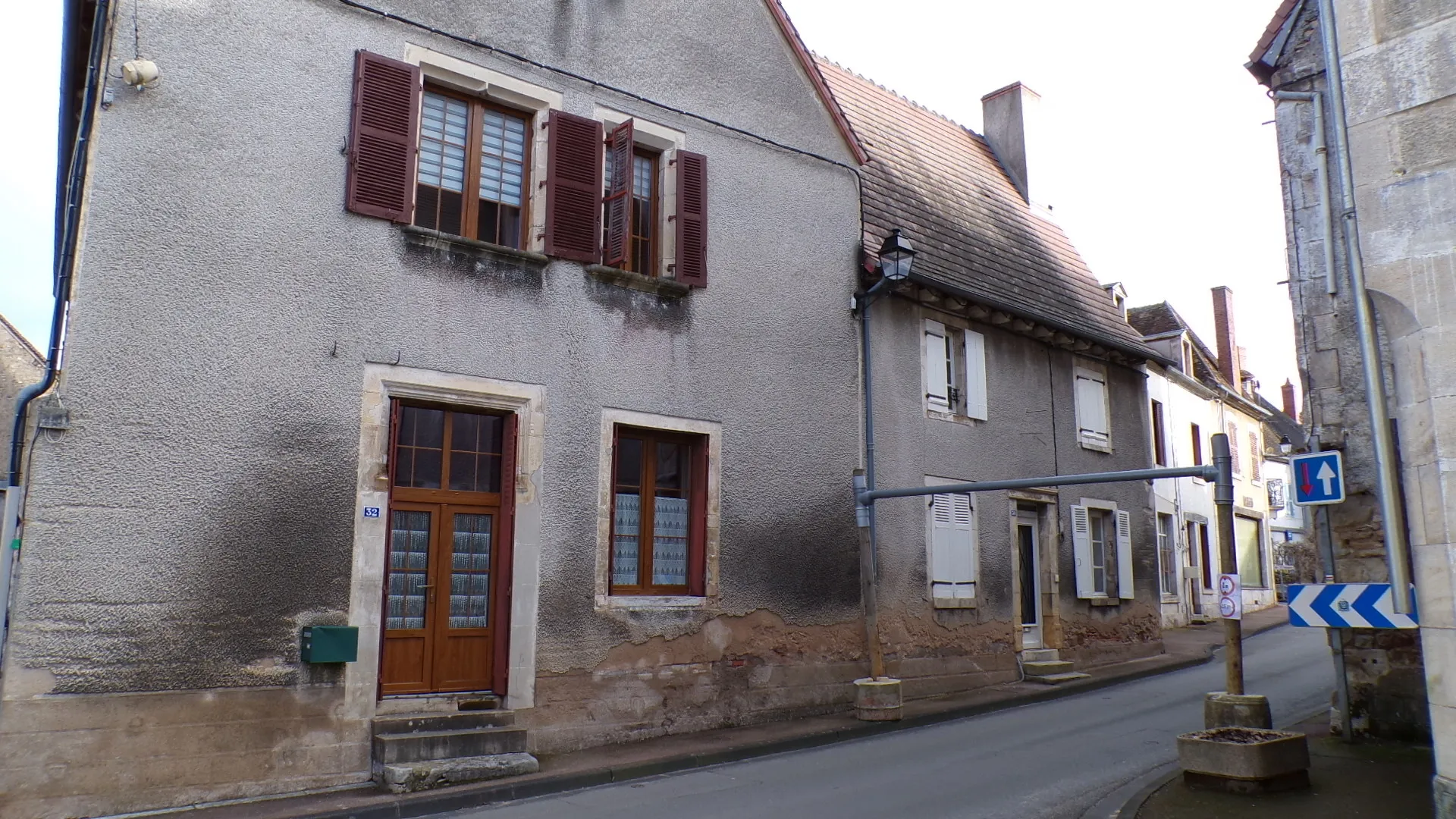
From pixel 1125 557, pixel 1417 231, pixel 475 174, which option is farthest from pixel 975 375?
pixel 1417 231

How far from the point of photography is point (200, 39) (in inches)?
322

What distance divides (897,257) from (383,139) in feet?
17.5

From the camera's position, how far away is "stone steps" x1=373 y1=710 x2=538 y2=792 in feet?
25.9

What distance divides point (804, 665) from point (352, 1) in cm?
768

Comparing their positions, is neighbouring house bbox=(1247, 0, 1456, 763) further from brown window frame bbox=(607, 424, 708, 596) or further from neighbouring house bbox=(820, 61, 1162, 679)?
neighbouring house bbox=(820, 61, 1162, 679)

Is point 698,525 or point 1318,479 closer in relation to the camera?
point 1318,479

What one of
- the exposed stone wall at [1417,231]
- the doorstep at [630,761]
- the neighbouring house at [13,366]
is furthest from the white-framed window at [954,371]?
the neighbouring house at [13,366]

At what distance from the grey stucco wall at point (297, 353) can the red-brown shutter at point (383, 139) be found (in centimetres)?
14

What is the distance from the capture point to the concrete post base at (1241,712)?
7.82 metres

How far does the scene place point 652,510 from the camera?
1051 cm

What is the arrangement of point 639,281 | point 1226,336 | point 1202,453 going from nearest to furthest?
point 639,281 < point 1202,453 < point 1226,336

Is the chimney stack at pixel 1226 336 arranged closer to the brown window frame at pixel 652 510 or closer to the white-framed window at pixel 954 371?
the white-framed window at pixel 954 371

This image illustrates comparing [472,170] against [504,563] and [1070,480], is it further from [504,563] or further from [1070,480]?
[1070,480]

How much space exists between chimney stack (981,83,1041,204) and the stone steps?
14.0m
